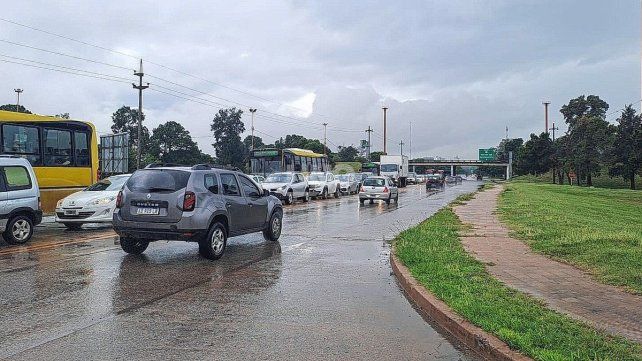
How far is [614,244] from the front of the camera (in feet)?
33.8

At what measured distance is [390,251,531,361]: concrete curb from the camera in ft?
15.5

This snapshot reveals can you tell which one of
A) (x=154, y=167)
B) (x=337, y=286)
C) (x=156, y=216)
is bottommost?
(x=337, y=286)

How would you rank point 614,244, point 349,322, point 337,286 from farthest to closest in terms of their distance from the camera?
point 614,244, point 337,286, point 349,322

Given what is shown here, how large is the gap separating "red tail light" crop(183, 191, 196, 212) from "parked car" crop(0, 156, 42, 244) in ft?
16.3

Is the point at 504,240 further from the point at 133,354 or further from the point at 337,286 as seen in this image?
the point at 133,354

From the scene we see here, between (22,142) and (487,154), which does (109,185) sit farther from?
(487,154)

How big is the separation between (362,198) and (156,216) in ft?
65.9

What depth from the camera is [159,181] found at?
32.0 feet

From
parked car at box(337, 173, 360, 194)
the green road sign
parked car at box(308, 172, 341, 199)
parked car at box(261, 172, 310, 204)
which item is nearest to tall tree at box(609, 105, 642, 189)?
the green road sign

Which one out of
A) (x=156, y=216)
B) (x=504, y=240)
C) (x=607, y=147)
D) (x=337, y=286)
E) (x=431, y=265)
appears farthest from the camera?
(x=607, y=147)

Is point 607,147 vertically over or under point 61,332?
over

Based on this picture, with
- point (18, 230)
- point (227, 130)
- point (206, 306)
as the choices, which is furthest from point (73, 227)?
point (227, 130)

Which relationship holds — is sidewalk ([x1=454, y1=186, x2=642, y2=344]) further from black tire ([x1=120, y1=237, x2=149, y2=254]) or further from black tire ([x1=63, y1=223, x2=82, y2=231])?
black tire ([x1=63, y1=223, x2=82, y2=231])

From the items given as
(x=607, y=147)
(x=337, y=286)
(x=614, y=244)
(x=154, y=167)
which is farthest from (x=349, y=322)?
(x=607, y=147)
